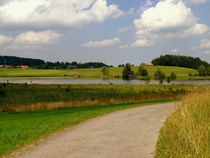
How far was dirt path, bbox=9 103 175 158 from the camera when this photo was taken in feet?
27.5

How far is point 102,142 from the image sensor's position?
993cm

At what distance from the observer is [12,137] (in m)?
11.2

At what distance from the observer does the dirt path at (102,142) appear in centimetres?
839

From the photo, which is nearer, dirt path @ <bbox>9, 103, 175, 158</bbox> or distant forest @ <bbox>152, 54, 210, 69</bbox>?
dirt path @ <bbox>9, 103, 175, 158</bbox>

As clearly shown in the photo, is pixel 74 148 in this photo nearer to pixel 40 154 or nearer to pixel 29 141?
pixel 40 154

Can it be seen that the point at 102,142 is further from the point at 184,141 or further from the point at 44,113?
the point at 44,113

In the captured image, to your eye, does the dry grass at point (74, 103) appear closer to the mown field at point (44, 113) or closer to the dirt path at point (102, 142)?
Result: the mown field at point (44, 113)

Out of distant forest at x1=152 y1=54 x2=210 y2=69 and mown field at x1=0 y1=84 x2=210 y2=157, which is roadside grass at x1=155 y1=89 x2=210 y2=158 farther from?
distant forest at x1=152 y1=54 x2=210 y2=69

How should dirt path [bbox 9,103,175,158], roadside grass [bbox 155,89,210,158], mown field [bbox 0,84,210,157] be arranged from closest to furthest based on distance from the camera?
1. roadside grass [bbox 155,89,210,158]
2. dirt path [bbox 9,103,175,158]
3. mown field [bbox 0,84,210,157]

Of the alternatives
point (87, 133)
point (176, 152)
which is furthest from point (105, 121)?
point (176, 152)

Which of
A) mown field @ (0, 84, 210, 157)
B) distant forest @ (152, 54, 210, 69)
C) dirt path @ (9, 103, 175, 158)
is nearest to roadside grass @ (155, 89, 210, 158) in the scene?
dirt path @ (9, 103, 175, 158)

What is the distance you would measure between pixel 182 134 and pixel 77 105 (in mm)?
18251

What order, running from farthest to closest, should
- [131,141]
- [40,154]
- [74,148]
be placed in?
[131,141]
[74,148]
[40,154]

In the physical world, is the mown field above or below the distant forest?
below
